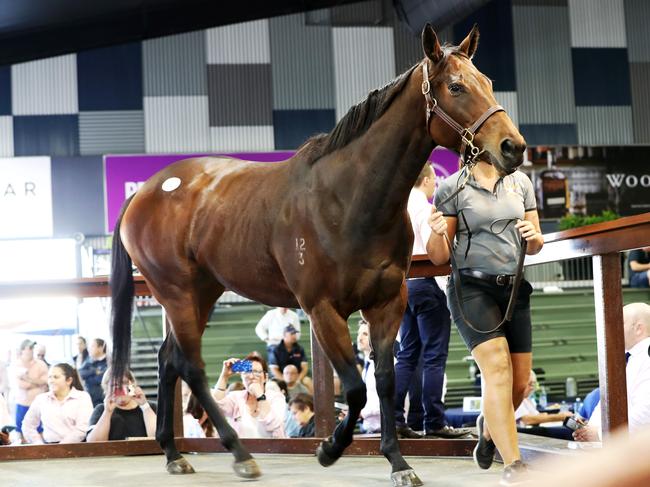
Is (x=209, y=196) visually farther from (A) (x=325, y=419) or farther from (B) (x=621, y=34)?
(B) (x=621, y=34)

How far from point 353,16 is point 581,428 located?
34.8 feet

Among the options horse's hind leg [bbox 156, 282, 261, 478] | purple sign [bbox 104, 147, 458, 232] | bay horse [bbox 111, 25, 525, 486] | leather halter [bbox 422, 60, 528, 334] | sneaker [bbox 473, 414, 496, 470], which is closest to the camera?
leather halter [bbox 422, 60, 528, 334]

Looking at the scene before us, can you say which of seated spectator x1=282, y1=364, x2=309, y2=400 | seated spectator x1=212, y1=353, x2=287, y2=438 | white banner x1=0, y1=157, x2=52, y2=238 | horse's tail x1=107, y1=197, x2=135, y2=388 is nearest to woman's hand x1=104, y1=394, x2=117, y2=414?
seated spectator x1=212, y1=353, x2=287, y2=438

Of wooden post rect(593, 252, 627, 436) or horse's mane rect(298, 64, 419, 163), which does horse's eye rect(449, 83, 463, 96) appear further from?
wooden post rect(593, 252, 627, 436)

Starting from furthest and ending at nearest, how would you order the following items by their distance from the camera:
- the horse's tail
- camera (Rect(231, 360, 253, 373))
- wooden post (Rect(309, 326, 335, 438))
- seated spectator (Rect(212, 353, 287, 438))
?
seated spectator (Rect(212, 353, 287, 438)) → camera (Rect(231, 360, 253, 373)) → wooden post (Rect(309, 326, 335, 438)) → the horse's tail

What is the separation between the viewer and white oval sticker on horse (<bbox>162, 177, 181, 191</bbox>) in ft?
12.5

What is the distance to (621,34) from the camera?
13.8m

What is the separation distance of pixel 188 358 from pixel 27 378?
5.16 ft

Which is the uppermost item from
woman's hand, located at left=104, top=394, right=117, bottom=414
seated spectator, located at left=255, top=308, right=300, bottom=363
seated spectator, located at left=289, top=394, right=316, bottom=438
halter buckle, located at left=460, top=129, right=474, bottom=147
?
halter buckle, located at left=460, top=129, right=474, bottom=147

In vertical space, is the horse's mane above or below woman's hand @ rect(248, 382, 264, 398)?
above

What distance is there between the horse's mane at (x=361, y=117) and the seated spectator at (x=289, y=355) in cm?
412

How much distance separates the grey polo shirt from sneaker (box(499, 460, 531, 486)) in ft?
2.10

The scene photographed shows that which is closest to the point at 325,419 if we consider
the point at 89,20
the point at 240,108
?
the point at 89,20

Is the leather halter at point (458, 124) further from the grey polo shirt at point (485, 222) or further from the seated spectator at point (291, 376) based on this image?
the seated spectator at point (291, 376)
